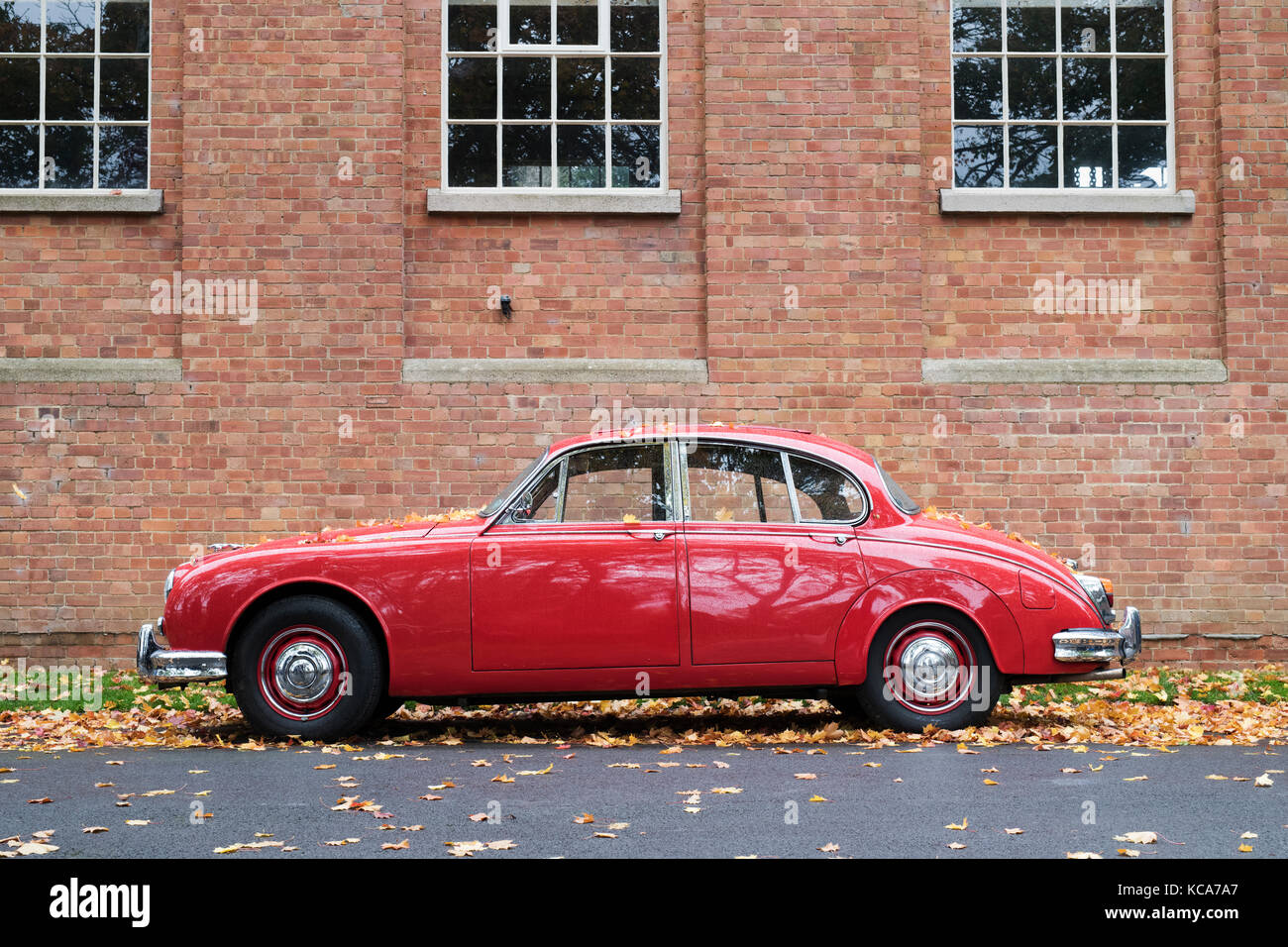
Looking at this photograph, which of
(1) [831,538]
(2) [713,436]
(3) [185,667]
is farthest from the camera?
(2) [713,436]

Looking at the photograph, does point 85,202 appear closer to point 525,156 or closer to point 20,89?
point 20,89

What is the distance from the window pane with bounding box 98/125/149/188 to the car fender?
7.15m

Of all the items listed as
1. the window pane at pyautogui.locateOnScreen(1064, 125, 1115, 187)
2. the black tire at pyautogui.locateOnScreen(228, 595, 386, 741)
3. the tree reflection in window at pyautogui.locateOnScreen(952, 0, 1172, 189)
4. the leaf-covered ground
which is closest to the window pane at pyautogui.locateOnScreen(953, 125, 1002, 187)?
the tree reflection in window at pyautogui.locateOnScreen(952, 0, 1172, 189)

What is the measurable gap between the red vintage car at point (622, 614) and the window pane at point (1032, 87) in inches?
206

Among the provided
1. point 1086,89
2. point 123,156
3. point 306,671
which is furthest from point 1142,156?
point 123,156

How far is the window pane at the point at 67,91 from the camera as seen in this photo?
411 inches

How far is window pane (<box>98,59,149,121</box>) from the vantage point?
1043cm

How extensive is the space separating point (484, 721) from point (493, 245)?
4.35 meters

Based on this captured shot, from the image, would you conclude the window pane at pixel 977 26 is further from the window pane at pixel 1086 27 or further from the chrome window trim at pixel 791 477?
the chrome window trim at pixel 791 477

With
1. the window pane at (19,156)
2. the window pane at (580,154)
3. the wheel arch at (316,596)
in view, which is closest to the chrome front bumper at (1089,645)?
the wheel arch at (316,596)

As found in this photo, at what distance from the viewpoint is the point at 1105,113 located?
1063cm

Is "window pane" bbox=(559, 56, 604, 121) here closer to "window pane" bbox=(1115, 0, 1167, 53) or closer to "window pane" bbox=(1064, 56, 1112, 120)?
"window pane" bbox=(1064, 56, 1112, 120)

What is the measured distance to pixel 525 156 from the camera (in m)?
10.5

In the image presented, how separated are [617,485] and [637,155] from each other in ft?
15.2
